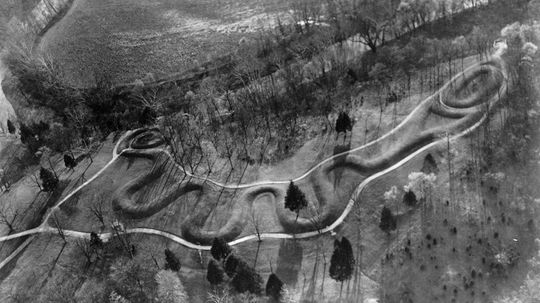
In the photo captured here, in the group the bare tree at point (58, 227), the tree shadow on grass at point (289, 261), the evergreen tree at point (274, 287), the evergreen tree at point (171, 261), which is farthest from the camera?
the bare tree at point (58, 227)

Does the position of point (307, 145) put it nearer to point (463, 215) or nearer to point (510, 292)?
point (463, 215)

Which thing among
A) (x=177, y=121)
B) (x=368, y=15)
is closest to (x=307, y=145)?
(x=177, y=121)

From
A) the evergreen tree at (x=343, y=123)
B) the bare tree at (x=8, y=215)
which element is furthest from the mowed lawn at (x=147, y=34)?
the evergreen tree at (x=343, y=123)

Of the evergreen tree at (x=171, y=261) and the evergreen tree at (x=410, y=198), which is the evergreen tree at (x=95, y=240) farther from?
the evergreen tree at (x=410, y=198)

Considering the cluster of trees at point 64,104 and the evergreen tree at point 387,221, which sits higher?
the cluster of trees at point 64,104

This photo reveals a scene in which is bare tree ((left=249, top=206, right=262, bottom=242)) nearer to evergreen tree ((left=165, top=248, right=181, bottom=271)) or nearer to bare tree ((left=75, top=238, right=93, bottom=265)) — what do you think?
evergreen tree ((left=165, top=248, right=181, bottom=271))

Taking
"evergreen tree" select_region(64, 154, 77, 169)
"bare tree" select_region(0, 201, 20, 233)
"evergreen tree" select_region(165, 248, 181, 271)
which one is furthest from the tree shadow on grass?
"bare tree" select_region(0, 201, 20, 233)
